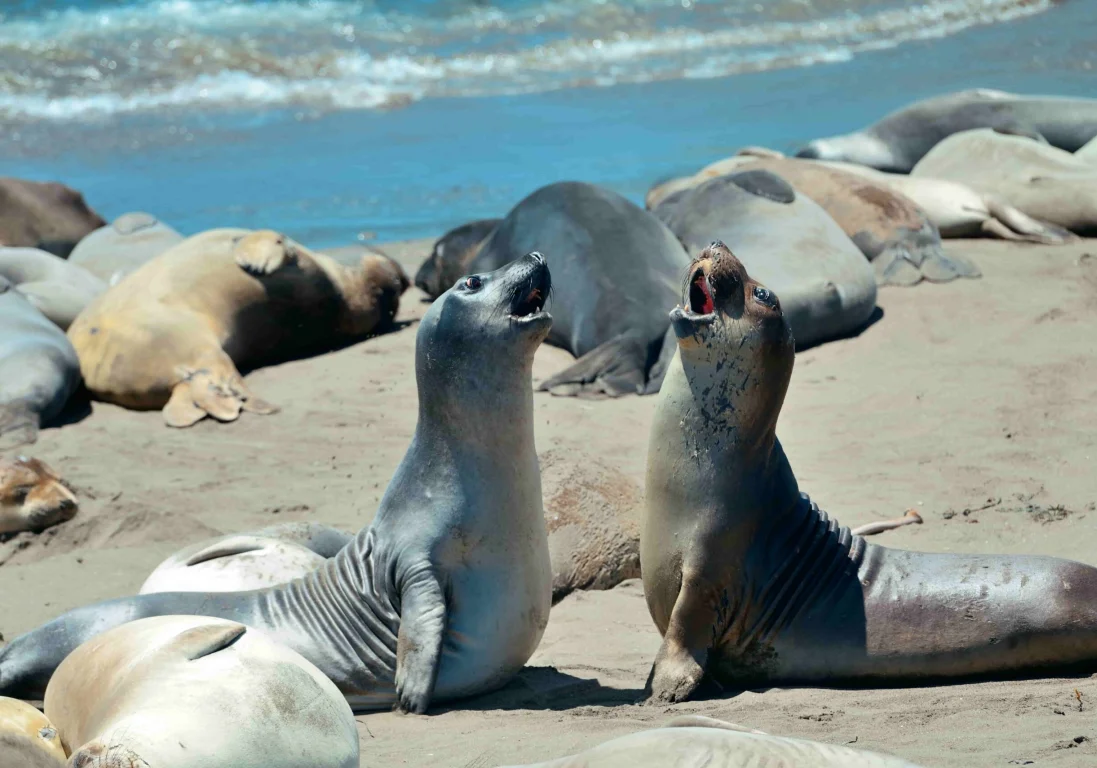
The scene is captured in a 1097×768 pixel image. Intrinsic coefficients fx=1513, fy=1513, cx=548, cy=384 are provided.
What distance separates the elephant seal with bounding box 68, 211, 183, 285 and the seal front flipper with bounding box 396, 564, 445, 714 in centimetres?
627

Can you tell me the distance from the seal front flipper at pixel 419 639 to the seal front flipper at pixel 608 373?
3.59m

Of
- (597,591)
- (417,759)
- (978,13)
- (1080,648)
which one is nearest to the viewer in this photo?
(417,759)

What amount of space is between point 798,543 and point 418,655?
1.23 metres

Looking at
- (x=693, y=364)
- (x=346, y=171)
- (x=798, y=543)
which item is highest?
(x=693, y=364)

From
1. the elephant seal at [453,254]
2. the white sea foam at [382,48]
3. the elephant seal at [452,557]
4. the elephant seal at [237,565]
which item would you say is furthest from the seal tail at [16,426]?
the white sea foam at [382,48]

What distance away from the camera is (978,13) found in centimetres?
2452

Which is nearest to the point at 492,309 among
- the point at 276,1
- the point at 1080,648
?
the point at 1080,648

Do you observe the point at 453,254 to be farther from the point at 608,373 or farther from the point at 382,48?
the point at 382,48

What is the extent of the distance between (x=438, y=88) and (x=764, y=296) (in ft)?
56.4

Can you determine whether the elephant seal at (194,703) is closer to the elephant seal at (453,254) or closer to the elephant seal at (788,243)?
the elephant seal at (788,243)

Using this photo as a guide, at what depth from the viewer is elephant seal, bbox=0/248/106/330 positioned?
9617 mm

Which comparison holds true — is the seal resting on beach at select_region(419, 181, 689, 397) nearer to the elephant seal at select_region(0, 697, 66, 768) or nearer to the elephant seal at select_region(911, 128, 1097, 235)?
the elephant seal at select_region(911, 128, 1097, 235)

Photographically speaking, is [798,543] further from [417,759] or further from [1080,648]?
[417,759]

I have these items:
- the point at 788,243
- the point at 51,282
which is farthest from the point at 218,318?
the point at 788,243
